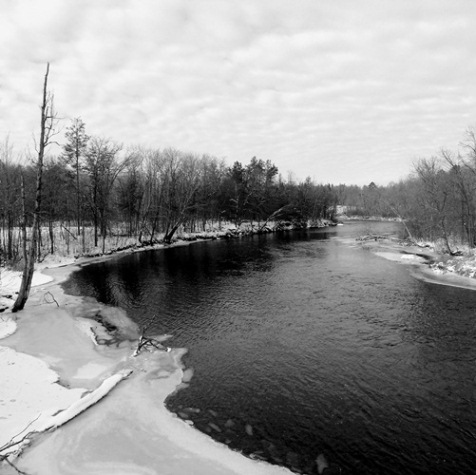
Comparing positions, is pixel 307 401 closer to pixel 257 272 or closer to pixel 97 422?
pixel 97 422

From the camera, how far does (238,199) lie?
75812mm

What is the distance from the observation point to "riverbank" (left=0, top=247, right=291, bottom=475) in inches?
292

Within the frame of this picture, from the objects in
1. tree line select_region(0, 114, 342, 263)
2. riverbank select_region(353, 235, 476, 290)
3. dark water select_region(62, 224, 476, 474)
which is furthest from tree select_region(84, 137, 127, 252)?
riverbank select_region(353, 235, 476, 290)

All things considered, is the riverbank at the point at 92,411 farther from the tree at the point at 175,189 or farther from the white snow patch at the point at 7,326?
the tree at the point at 175,189

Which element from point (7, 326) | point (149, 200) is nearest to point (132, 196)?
point (149, 200)

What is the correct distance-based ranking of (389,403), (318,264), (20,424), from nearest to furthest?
(20,424) < (389,403) < (318,264)

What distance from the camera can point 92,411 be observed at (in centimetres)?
929

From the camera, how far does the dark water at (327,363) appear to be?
856cm

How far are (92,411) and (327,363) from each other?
26.2 feet

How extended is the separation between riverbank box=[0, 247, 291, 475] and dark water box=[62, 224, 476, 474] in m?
0.84

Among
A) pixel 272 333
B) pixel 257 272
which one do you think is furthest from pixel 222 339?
pixel 257 272

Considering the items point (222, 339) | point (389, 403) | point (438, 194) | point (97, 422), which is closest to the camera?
point (97, 422)

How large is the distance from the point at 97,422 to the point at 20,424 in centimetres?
171

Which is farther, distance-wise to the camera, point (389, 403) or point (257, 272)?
point (257, 272)
